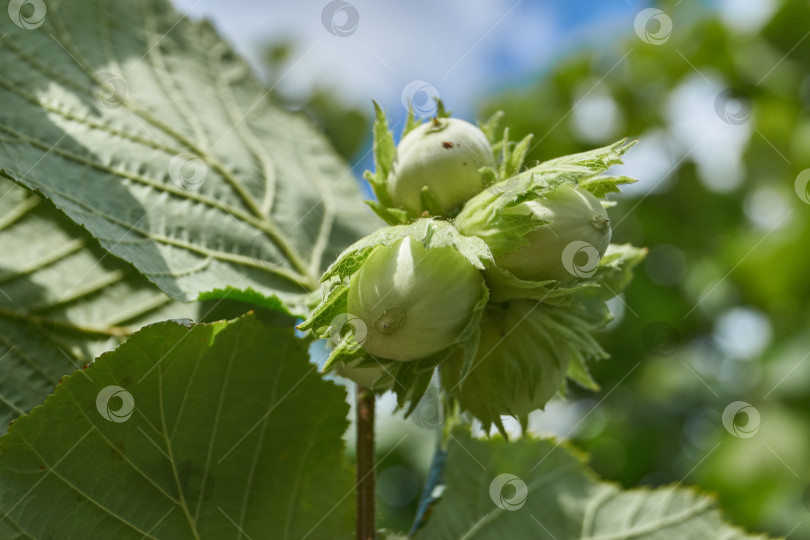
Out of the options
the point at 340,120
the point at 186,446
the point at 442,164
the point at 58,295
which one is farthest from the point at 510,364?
the point at 340,120

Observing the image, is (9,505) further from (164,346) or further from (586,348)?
(586,348)

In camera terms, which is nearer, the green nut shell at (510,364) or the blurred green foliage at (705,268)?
the green nut shell at (510,364)

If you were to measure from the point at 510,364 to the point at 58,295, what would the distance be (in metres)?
0.97

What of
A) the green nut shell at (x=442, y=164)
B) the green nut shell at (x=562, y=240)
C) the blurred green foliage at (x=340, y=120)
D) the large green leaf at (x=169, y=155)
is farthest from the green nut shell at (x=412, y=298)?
the blurred green foliage at (x=340, y=120)

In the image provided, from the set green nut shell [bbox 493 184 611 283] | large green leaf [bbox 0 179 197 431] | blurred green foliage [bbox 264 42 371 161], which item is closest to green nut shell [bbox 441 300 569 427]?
green nut shell [bbox 493 184 611 283]

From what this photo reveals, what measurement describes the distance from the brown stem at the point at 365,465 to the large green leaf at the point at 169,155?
296 millimetres

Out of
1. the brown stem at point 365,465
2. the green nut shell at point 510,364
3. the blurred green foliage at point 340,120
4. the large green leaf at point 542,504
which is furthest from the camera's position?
the blurred green foliage at point 340,120

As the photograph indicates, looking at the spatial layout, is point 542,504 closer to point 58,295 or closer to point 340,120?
point 58,295

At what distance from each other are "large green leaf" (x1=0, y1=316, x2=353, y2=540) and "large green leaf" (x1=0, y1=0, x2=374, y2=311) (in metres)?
0.20

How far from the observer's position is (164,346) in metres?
1.22

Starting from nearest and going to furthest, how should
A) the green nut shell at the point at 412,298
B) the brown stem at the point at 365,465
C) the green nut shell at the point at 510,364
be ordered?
the green nut shell at the point at 412,298, the green nut shell at the point at 510,364, the brown stem at the point at 365,465

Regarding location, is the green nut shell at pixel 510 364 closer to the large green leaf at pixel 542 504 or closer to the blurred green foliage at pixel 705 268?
the large green leaf at pixel 542 504

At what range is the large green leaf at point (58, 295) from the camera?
5.05 ft

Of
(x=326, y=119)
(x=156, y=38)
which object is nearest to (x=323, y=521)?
(x=156, y=38)
